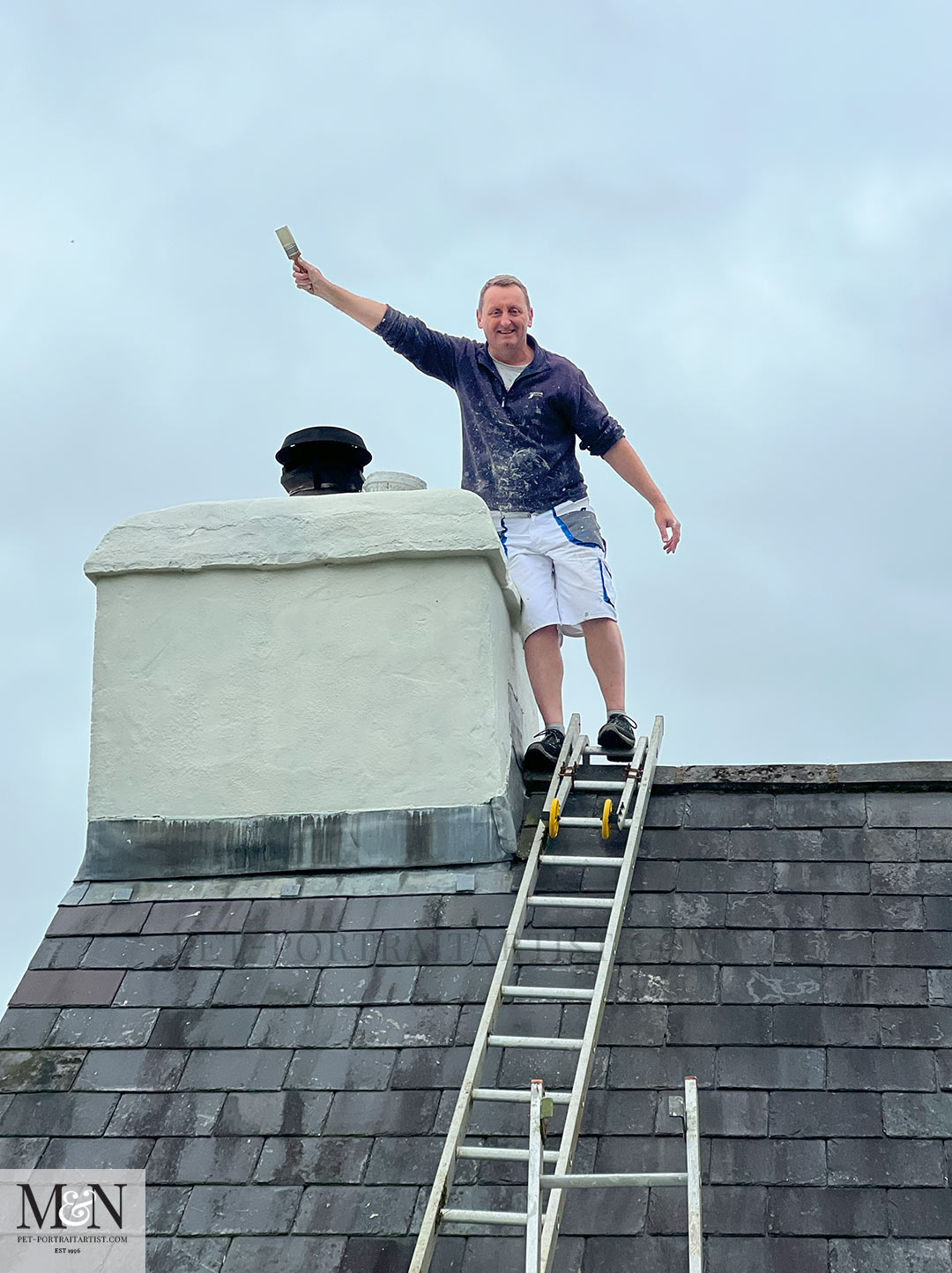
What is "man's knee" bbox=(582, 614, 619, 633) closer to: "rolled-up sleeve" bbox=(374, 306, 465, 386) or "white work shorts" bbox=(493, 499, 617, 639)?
"white work shorts" bbox=(493, 499, 617, 639)

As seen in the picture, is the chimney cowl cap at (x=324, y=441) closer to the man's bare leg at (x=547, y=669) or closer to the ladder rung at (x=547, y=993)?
the man's bare leg at (x=547, y=669)

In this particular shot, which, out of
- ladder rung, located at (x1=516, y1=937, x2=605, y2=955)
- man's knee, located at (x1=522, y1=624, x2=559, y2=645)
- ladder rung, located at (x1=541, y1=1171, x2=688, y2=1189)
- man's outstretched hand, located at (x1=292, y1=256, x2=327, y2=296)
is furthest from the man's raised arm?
ladder rung, located at (x1=541, y1=1171, x2=688, y2=1189)

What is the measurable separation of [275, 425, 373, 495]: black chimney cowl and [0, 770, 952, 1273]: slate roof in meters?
1.96

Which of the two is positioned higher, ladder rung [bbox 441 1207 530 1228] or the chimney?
the chimney

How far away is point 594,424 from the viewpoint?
6465 mm

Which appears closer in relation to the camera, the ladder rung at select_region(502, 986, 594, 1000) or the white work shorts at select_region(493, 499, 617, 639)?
the ladder rung at select_region(502, 986, 594, 1000)

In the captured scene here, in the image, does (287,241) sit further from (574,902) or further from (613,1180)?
(613,1180)

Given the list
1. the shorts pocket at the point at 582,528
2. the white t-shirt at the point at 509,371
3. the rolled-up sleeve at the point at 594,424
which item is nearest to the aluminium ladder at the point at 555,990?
the shorts pocket at the point at 582,528

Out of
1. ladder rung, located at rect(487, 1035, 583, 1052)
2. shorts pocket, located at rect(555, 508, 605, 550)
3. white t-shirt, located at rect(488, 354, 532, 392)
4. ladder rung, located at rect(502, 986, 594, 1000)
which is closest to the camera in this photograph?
ladder rung, located at rect(487, 1035, 583, 1052)

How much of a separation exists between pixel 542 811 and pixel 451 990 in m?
1.01

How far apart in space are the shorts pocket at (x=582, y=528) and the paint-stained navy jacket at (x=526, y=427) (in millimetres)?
78

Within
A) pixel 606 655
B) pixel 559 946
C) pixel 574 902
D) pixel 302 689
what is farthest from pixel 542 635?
pixel 559 946

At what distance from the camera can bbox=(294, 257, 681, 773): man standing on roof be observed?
249 inches

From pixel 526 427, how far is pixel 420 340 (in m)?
0.61
